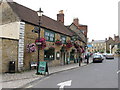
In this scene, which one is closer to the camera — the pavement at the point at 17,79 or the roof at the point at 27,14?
the pavement at the point at 17,79

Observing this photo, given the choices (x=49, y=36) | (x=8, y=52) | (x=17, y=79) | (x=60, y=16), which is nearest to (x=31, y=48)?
(x=8, y=52)

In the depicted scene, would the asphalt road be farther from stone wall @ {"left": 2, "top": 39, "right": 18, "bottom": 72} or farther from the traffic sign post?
stone wall @ {"left": 2, "top": 39, "right": 18, "bottom": 72}

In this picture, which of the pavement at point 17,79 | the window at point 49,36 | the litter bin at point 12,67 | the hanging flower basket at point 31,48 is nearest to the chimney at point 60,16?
the window at point 49,36

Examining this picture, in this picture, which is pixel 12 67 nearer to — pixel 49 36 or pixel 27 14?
pixel 27 14

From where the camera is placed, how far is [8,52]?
593 inches

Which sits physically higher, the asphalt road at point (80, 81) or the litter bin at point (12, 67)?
the litter bin at point (12, 67)

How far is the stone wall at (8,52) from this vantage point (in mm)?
14648

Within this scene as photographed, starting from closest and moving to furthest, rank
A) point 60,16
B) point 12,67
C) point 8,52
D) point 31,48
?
point 12,67 < point 8,52 < point 31,48 < point 60,16

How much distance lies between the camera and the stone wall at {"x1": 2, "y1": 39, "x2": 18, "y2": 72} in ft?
48.1

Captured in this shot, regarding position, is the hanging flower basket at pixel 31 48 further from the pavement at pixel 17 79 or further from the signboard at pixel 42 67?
the pavement at pixel 17 79

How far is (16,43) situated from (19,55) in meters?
1.12

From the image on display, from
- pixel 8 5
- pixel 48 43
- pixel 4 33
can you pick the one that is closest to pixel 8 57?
pixel 4 33

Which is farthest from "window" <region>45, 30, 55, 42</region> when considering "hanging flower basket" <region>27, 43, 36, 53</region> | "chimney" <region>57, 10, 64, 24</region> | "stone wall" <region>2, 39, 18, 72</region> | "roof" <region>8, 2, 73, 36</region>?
"chimney" <region>57, 10, 64, 24</region>

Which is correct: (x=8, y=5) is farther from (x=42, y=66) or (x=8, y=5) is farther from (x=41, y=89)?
(x=41, y=89)
